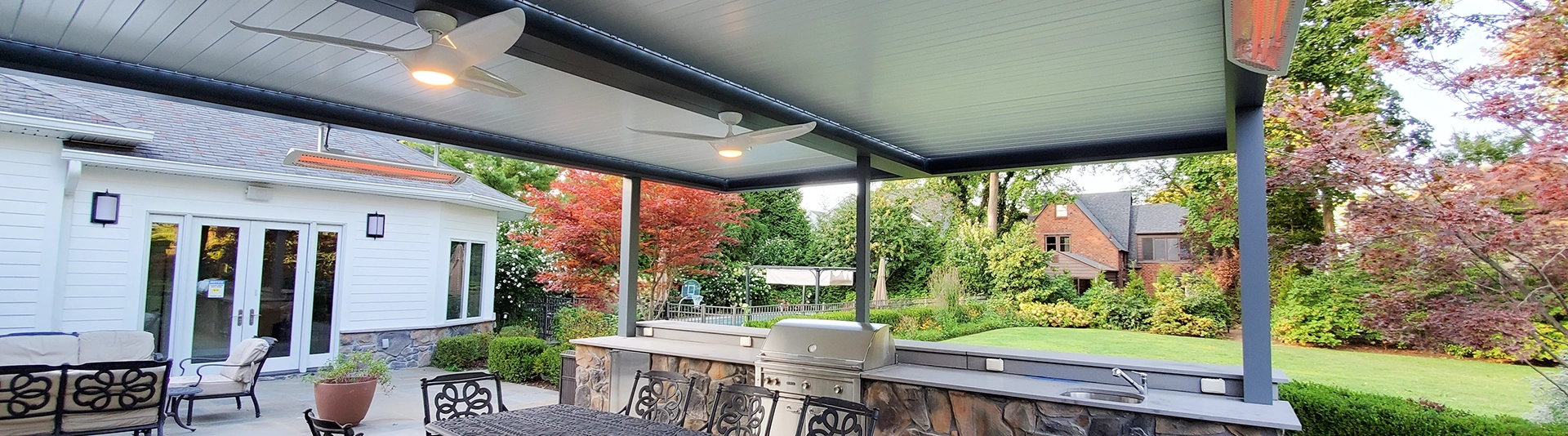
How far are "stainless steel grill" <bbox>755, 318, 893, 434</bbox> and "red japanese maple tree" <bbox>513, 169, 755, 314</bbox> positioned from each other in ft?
13.9

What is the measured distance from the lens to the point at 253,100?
12.3 ft

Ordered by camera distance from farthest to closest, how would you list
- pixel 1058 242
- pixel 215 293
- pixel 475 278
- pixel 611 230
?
1. pixel 1058 242
2. pixel 475 278
3. pixel 611 230
4. pixel 215 293

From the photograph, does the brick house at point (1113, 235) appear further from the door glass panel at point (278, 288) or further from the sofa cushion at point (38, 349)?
the sofa cushion at point (38, 349)

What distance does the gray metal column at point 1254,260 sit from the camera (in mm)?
3289

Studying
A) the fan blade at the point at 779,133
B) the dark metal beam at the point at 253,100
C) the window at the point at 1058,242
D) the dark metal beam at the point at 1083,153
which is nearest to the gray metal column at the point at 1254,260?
the dark metal beam at the point at 1083,153

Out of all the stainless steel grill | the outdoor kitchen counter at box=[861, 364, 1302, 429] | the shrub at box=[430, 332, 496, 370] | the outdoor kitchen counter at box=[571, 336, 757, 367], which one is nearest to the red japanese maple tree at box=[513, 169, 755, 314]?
the shrub at box=[430, 332, 496, 370]

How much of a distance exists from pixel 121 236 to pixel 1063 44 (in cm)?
791

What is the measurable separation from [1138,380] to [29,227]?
821cm

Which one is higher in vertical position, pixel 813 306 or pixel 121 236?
pixel 121 236

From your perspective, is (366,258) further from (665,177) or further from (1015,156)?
(1015,156)

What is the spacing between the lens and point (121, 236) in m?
6.50

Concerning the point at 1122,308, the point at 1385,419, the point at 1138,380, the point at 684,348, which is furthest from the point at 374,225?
the point at 1122,308

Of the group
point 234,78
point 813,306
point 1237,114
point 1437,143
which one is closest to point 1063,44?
point 1237,114

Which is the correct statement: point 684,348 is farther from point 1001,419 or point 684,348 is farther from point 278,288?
point 278,288
